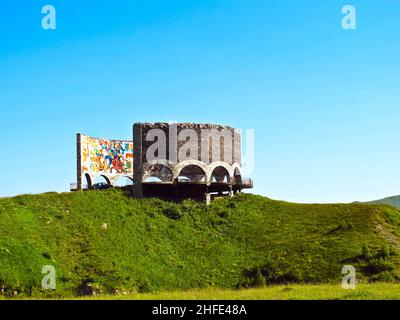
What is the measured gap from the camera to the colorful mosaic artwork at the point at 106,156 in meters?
49.5

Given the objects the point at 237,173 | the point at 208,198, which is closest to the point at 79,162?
the point at 208,198

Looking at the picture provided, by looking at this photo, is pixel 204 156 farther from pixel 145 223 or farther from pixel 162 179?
pixel 145 223

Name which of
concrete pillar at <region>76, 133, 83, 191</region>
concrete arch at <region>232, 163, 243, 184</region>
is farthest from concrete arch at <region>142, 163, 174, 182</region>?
concrete pillar at <region>76, 133, 83, 191</region>

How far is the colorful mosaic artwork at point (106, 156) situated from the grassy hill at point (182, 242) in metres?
7.61

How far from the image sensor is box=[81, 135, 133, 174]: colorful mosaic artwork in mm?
49531

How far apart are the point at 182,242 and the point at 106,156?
62.9ft

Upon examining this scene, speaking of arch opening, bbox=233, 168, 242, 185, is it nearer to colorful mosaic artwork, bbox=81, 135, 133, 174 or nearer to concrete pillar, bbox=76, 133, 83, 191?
colorful mosaic artwork, bbox=81, 135, 133, 174

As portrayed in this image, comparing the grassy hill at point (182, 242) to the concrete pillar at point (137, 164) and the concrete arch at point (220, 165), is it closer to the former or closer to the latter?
the concrete pillar at point (137, 164)

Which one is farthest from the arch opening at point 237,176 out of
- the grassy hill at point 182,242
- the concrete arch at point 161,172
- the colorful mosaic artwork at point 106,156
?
the colorful mosaic artwork at point 106,156

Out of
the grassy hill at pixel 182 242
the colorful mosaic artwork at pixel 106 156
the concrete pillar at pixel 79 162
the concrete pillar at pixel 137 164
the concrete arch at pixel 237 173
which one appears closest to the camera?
the grassy hill at pixel 182 242

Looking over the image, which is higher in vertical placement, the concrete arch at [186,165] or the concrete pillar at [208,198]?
the concrete arch at [186,165]

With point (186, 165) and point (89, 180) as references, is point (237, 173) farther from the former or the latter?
point (89, 180)

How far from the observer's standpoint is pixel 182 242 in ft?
125
